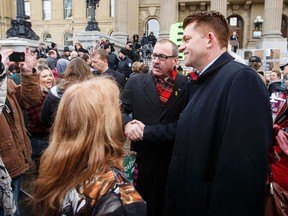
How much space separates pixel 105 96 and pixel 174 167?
92 cm

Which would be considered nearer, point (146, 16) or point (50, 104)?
point (50, 104)

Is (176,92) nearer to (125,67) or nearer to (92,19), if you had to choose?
(125,67)

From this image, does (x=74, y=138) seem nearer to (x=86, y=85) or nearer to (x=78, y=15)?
(x=86, y=85)

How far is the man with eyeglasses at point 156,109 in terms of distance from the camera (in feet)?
9.71

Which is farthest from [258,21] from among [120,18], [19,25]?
[19,25]

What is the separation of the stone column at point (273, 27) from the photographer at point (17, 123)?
76.1 feet

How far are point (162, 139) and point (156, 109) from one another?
1.41 ft

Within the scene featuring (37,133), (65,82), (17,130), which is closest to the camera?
(17,130)

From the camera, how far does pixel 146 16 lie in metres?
31.4

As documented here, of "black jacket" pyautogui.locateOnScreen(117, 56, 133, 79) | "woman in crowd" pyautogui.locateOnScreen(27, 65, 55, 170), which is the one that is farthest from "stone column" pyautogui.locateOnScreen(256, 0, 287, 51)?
"woman in crowd" pyautogui.locateOnScreen(27, 65, 55, 170)

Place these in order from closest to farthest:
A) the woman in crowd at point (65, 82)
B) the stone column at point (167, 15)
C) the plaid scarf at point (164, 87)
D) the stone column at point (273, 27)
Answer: the plaid scarf at point (164, 87) < the woman in crowd at point (65, 82) < the stone column at point (273, 27) < the stone column at point (167, 15)

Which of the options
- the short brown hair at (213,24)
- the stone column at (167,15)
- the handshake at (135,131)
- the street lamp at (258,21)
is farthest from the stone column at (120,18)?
the short brown hair at (213,24)

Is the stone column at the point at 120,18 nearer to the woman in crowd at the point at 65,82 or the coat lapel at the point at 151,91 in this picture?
the woman in crowd at the point at 65,82

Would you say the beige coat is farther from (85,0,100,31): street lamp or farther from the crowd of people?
(85,0,100,31): street lamp
